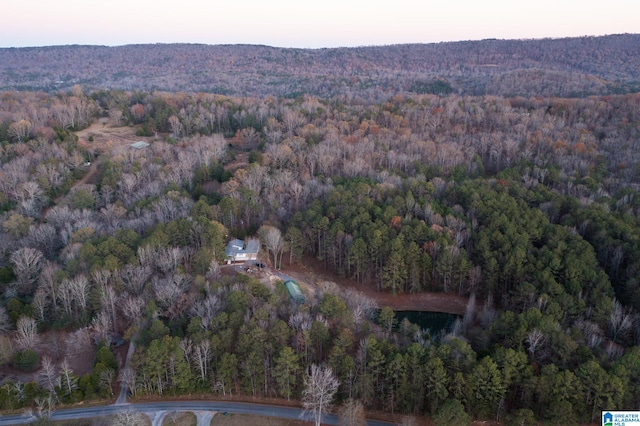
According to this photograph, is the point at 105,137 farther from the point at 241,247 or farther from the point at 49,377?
the point at 49,377

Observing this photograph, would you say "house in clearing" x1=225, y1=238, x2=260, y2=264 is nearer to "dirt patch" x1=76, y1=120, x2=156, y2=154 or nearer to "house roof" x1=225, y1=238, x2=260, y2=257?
"house roof" x1=225, y1=238, x2=260, y2=257

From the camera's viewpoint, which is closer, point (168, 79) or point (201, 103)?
point (201, 103)

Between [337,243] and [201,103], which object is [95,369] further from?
[201,103]

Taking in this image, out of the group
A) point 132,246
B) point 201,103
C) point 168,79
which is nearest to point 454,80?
point 201,103

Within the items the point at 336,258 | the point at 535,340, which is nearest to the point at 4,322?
the point at 336,258

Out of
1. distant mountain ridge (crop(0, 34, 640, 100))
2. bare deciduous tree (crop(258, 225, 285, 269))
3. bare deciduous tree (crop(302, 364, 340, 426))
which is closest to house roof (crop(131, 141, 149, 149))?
bare deciduous tree (crop(258, 225, 285, 269))

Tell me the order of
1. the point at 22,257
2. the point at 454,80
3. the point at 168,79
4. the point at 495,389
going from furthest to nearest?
the point at 168,79 → the point at 454,80 → the point at 22,257 → the point at 495,389

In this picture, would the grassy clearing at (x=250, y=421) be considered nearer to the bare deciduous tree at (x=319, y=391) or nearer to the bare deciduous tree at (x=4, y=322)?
the bare deciduous tree at (x=319, y=391)
